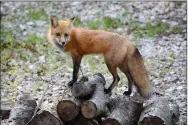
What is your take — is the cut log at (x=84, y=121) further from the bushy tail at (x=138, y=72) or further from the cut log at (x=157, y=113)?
the bushy tail at (x=138, y=72)

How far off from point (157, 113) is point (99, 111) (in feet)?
2.33

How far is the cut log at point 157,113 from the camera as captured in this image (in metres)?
5.18

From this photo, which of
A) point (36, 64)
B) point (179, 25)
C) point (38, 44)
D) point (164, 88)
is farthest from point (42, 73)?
point (179, 25)

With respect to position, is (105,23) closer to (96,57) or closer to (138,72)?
(96,57)

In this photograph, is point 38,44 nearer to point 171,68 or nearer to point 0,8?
point 0,8

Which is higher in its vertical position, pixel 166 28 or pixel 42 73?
pixel 166 28

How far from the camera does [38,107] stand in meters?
5.39

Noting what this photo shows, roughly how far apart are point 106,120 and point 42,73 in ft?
10.9

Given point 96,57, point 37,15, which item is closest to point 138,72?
point 96,57

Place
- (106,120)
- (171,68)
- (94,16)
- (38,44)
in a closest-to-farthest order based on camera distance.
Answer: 1. (106,120)
2. (171,68)
3. (38,44)
4. (94,16)

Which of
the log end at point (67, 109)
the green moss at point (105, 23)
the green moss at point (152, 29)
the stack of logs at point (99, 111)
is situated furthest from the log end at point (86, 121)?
the green moss at point (105, 23)

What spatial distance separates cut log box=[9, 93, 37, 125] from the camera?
5.47 metres

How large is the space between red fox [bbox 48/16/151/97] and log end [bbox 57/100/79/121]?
2.08 ft

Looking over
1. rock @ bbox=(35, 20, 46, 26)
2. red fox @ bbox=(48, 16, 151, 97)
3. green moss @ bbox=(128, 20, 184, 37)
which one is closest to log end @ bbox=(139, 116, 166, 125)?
red fox @ bbox=(48, 16, 151, 97)
